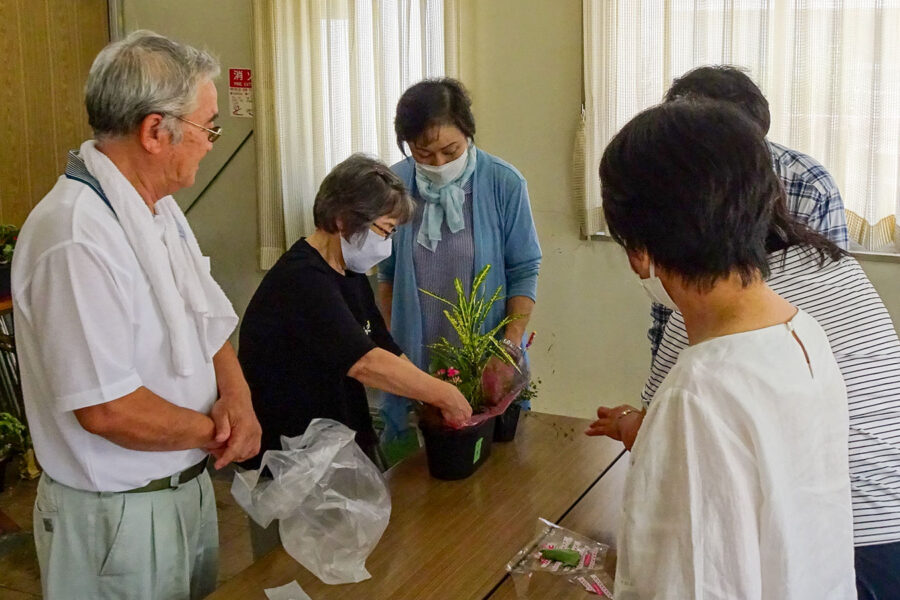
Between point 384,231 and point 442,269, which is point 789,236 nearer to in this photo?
point 384,231

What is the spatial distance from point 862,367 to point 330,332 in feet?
3.41

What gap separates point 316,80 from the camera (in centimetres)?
370

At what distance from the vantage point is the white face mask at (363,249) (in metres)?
1.98

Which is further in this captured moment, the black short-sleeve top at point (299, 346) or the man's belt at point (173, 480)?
the black short-sleeve top at point (299, 346)

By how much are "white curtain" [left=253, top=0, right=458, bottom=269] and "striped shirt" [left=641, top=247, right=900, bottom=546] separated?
2.29m

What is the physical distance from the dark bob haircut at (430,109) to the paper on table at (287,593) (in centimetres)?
130

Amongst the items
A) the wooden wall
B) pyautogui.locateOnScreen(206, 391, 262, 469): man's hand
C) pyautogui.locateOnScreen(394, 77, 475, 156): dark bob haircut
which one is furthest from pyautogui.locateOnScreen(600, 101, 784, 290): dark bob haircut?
the wooden wall

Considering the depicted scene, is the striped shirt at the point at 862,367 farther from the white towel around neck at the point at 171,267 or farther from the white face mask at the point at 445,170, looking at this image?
the white face mask at the point at 445,170

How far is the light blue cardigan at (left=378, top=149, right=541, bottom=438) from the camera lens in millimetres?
2465

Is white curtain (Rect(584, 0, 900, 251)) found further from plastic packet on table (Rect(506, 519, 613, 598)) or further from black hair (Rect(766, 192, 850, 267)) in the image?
plastic packet on table (Rect(506, 519, 613, 598))

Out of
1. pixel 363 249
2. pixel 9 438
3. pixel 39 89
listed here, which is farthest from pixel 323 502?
pixel 39 89

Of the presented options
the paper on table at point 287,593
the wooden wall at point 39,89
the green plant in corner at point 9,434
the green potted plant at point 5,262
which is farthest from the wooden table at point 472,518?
the wooden wall at point 39,89

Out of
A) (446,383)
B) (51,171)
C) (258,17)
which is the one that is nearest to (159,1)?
(258,17)

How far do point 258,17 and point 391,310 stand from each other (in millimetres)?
1851
